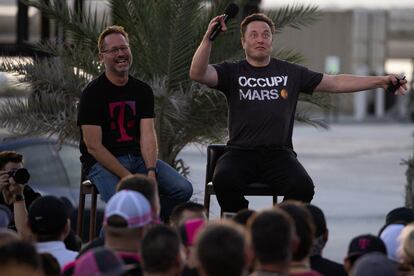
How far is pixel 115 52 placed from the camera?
7688 mm

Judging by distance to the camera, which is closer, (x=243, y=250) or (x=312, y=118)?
(x=243, y=250)

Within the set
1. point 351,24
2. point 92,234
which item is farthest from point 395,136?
point 92,234

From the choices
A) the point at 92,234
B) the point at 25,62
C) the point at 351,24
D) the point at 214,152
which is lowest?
the point at 92,234

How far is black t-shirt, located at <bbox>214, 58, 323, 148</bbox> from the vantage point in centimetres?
759

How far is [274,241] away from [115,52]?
124 inches

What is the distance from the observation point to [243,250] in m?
4.59

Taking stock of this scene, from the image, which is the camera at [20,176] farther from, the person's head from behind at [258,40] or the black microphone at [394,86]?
the black microphone at [394,86]

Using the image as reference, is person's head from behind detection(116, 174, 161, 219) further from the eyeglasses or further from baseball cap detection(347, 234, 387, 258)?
the eyeglasses

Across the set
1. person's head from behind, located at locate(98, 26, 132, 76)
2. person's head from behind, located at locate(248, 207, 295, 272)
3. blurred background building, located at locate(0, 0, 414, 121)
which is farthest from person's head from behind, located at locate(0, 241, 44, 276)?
blurred background building, located at locate(0, 0, 414, 121)

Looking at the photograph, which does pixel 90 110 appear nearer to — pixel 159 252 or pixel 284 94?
pixel 284 94

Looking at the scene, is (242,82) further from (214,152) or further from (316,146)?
(316,146)

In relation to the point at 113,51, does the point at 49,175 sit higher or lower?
lower

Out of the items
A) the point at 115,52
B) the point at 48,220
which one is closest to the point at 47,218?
the point at 48,220

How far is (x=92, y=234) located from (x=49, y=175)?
8.71ft
